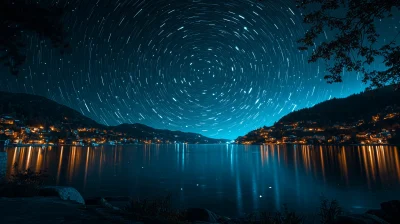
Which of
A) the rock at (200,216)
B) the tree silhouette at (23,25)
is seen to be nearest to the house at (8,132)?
the tree silhouette at (23,25)

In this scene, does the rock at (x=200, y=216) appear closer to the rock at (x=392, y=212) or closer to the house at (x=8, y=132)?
the rock at (x=392, y=212)

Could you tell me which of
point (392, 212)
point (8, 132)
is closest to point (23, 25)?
point (392, 212)

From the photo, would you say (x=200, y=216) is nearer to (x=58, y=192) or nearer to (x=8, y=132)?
(x=58, y=192)

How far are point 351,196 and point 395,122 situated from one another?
18408 centimetres

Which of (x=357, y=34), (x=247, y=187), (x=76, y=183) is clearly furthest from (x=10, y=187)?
(x=247, y=187)

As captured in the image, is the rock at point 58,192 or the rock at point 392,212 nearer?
the rock at point 392,212

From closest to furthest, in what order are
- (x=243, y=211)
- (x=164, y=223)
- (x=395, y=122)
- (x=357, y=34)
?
(x=164, y=223)
(x=357, y=34)
(x=243, y=211)
(x=395, y=122)

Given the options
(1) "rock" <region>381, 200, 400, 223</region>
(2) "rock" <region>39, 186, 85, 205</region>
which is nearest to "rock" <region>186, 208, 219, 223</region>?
(2) "rock" <region>39, 186, 85, 205</region>

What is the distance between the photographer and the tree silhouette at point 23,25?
1038cm

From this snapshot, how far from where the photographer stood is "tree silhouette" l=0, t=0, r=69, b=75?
10375 millimetres

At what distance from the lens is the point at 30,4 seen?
11.1 meters

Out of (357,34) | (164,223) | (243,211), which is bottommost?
(243,211)

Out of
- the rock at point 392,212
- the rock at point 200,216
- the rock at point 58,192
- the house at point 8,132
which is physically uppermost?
the house at point 8,132

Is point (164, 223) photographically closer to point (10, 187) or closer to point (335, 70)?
point (335, 70)
